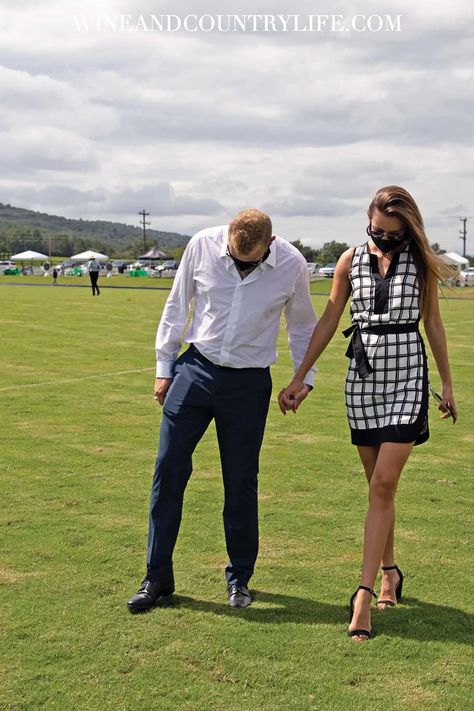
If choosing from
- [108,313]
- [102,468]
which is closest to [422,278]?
[102,468]

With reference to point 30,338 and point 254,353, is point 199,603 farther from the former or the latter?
point 30,338

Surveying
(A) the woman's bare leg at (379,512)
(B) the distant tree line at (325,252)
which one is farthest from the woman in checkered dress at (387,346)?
(B) the distant tree line at (325,252)

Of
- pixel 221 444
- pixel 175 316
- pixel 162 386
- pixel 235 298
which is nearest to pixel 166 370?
pixel 162 386

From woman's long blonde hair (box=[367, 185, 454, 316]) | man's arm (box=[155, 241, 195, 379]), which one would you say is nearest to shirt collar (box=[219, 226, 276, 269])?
man's arm (box=[155, 241, 195, 379])

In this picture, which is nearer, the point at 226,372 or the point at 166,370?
the point at 226,372

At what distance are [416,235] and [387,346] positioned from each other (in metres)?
0.54

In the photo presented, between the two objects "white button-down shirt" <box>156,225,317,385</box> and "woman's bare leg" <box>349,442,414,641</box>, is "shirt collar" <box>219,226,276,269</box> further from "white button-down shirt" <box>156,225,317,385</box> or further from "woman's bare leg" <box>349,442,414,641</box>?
"woman's bare leg" <box>349,442,414,641</box>

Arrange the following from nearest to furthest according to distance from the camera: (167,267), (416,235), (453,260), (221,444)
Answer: (416,235), (221,444), (453,260), (167,267)

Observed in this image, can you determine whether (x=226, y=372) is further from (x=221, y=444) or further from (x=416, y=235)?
(x=416, y=235)

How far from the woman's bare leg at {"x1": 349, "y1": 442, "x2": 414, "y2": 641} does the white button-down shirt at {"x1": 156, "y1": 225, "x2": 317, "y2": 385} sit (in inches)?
31.5

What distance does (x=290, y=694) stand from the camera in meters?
3.74

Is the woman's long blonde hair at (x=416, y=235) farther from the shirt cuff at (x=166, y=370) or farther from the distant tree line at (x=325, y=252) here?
the distant tree line at (x=325, y=252)

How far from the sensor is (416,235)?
14.5 ft

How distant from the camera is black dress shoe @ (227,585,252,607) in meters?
4.71
